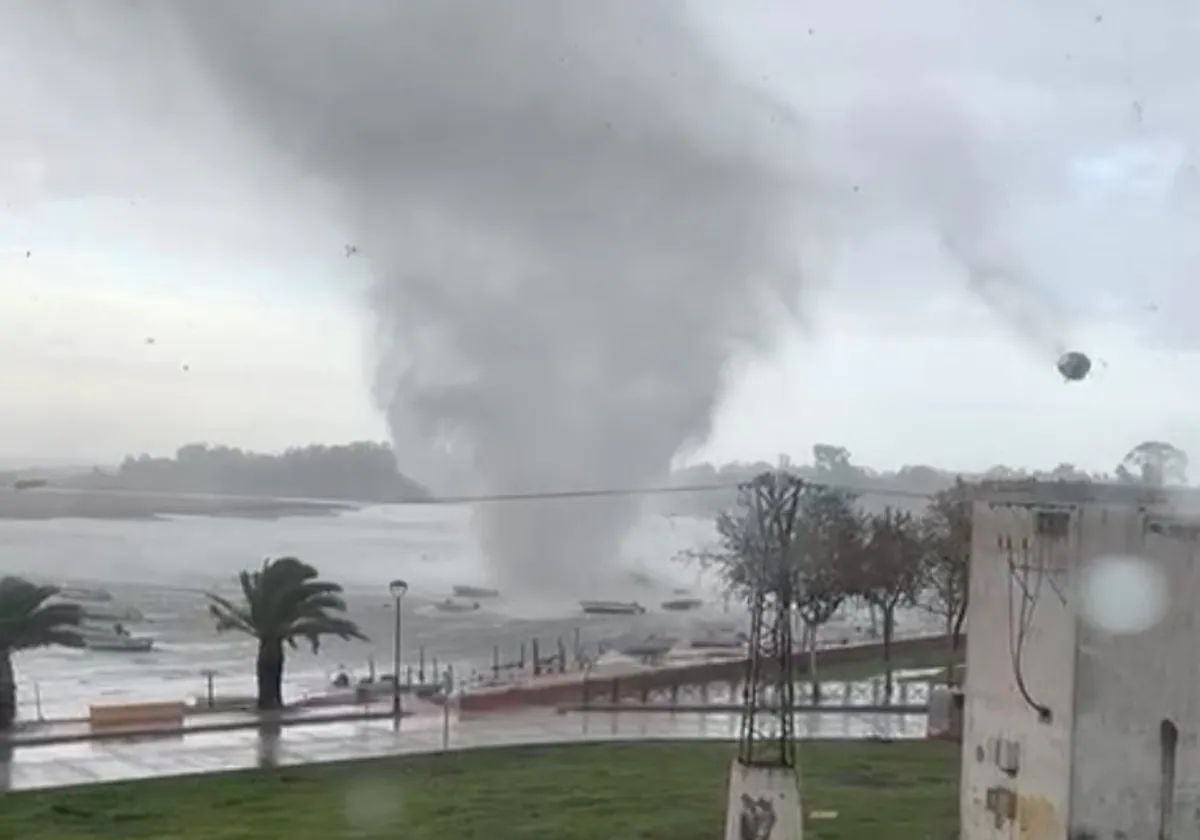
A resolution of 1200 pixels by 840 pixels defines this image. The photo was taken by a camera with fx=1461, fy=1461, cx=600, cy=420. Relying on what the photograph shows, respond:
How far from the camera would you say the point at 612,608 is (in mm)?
51719

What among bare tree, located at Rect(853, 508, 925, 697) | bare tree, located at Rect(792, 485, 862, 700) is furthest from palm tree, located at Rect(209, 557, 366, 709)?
bare tree, located at Rect(853, 508, 925, 697)

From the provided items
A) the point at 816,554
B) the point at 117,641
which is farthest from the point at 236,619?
the point at 117,641

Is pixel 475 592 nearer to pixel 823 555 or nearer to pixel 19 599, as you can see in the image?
pixel 823 555

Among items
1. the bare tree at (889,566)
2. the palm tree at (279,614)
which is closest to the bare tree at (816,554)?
the bare tree at (889,566)

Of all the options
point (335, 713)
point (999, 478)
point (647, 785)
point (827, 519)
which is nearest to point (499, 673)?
point (827, 519)

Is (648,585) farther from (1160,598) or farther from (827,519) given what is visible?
(1160,598)

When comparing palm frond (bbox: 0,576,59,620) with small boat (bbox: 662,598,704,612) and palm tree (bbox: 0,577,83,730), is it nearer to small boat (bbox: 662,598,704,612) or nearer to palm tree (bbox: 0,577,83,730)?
palm tree (bbox: 0,577,83,730)

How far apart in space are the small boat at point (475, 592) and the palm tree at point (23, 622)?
34349 mm

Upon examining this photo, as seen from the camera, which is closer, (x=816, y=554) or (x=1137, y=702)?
(x=1137, y=702)

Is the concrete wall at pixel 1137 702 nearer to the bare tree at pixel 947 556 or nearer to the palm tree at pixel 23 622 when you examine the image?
the palm tree at pixel 23 622

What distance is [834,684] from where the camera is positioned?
24.1 metres

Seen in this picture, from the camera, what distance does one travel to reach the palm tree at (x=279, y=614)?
2119 cm

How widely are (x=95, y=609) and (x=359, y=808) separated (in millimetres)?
35750

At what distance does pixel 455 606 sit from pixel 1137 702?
139 ft
